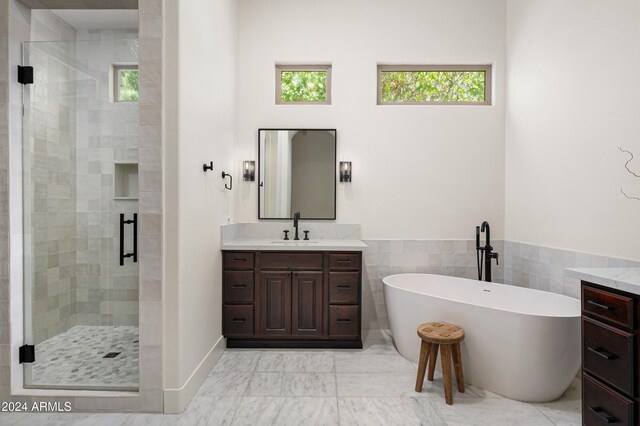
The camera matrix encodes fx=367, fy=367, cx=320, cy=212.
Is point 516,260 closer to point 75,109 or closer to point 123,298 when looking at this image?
point 123,298

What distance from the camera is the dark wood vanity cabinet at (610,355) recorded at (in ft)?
5.18

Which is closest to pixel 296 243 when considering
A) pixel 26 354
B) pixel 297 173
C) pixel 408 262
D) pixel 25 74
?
pixel 297 173

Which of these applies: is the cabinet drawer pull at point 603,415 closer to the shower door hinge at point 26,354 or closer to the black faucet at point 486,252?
the black faucet at point 486,252

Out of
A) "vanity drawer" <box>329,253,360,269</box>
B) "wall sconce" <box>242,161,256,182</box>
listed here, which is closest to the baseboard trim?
"vanity drawer" <box>329,253,360,269</box>

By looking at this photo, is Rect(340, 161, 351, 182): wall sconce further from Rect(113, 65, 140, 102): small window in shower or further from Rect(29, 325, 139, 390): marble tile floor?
Rect(29, 325, 139, 390): marble tile floor

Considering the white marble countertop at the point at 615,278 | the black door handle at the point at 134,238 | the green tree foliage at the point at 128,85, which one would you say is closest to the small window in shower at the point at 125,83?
the green tree foliage at the point at 128,85

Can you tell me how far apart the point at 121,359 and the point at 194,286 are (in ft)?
2.09

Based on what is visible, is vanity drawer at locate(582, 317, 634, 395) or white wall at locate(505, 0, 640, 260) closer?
vanity drawer at locate(582, 317, 634, 395)

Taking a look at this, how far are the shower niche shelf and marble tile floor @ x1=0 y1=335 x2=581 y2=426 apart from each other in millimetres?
1367

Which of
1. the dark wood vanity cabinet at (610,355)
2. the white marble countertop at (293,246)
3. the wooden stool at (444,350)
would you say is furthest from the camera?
the white marble countertop at (293,246)

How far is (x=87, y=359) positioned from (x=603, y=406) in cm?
297

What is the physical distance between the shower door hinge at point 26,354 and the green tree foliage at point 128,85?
171 centimetres

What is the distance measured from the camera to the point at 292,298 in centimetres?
338

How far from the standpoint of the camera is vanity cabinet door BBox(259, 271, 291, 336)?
338cm
